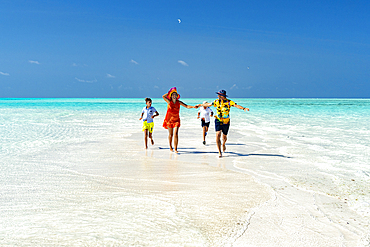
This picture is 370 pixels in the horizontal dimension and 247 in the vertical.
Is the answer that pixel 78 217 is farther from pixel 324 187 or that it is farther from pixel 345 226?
pixel 324 187

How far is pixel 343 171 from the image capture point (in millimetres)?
6781

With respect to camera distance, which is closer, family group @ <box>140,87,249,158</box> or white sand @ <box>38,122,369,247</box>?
white sand @ <box>38,122,369,247</box>

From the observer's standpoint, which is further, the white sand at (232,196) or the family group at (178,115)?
the family group at (178,115)

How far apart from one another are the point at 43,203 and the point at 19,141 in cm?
752

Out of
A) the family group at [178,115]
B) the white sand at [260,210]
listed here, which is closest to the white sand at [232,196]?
the white sand at [260,210]

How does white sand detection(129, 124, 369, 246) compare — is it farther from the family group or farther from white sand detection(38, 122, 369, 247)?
the family group

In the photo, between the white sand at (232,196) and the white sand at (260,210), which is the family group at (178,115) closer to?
the white sand at (232,196)

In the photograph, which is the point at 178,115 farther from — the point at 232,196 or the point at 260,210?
the point at 260,210

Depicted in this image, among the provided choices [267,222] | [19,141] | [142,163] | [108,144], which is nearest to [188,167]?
[142,163]

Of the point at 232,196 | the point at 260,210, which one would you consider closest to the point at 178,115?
the point at 232,196

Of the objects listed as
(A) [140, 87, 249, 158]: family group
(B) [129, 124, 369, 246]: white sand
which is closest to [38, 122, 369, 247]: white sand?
(B) [129, 124, 369, 246]: white sand

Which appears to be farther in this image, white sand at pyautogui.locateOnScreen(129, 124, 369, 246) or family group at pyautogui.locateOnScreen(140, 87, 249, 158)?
family group at pyautogui.locateOnScreen(140, 87, 249, 158)

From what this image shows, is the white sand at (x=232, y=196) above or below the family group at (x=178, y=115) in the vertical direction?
below

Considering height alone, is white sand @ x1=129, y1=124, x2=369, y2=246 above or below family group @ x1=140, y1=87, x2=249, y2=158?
below
